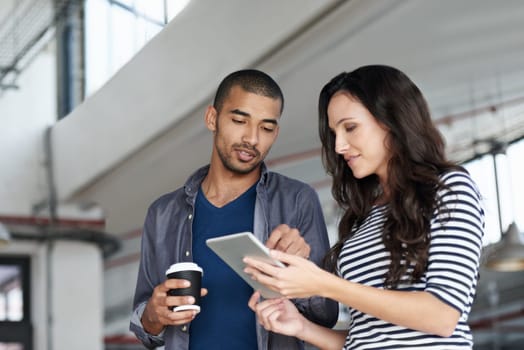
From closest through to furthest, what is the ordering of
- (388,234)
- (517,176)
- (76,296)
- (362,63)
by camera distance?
(388,234), (362,63), (76,296), (517,176)

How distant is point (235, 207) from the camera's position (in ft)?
6.48

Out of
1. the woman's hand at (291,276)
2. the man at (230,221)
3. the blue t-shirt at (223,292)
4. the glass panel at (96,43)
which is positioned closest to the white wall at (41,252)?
the glass panel at (96,43)

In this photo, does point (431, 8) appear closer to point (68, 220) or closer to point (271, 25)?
point (271, 25)

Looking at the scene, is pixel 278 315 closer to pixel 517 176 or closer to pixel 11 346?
pixel 11 346

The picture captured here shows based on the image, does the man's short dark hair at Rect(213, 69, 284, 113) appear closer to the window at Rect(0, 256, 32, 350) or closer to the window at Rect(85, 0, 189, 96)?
the window at Rect(85, 0, 189, 96)

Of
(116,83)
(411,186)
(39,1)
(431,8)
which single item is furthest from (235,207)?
(39,1)

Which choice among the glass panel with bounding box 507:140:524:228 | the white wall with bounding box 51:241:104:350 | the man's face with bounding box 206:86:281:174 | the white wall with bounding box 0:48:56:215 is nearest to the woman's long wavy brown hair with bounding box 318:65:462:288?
the man's face with bounding box 206:86:281:174

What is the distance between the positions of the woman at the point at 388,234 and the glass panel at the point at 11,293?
5566 mm

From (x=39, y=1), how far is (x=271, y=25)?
9.86 feet

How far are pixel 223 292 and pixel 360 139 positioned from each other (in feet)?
1.64

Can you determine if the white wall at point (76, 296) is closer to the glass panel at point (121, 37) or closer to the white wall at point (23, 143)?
the white wall at point (23, 143)

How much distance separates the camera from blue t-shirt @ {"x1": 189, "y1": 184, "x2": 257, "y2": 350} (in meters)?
1.85

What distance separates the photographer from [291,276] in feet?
4.50

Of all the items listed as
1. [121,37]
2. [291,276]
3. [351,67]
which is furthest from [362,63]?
[291,276]
